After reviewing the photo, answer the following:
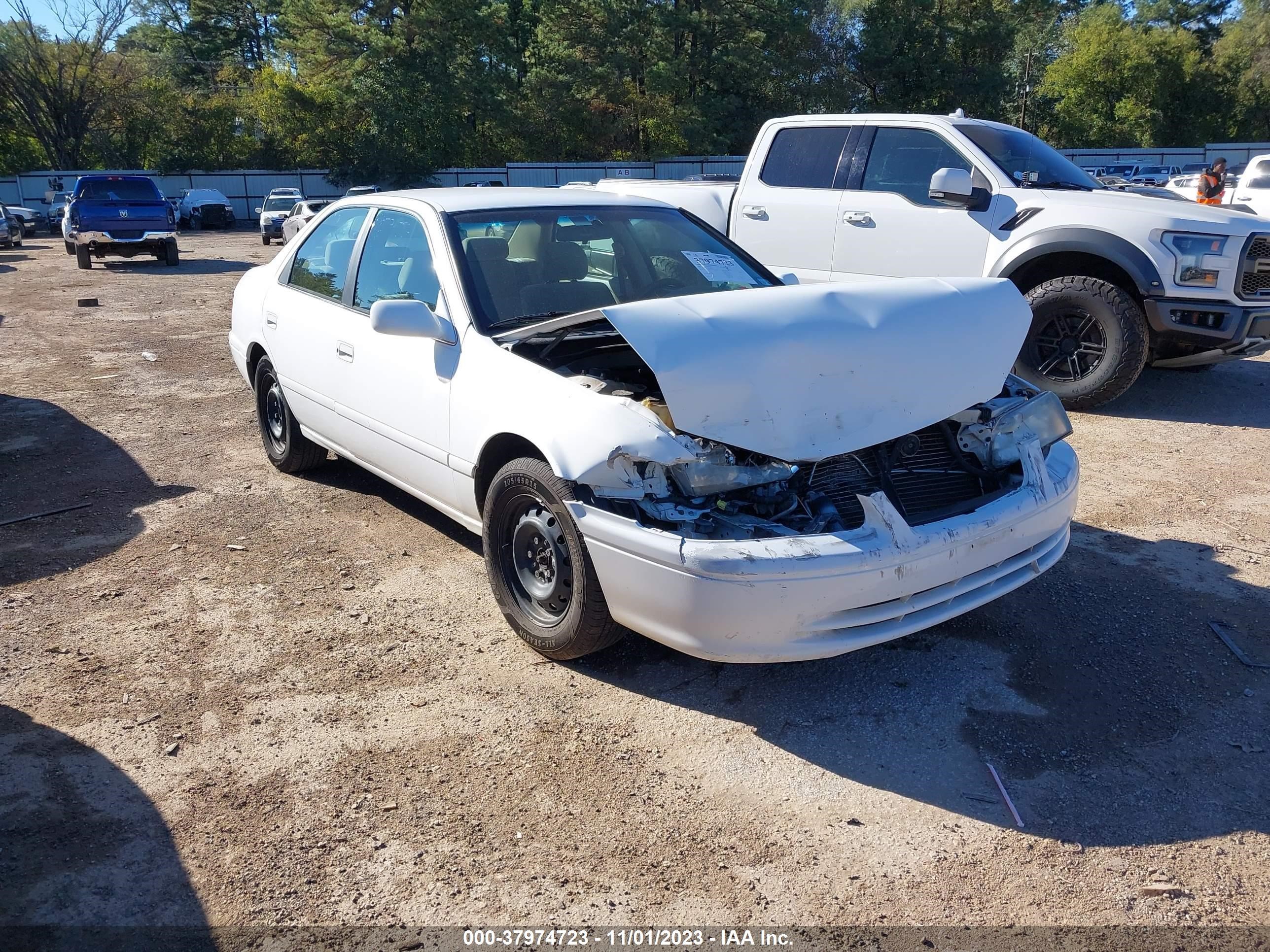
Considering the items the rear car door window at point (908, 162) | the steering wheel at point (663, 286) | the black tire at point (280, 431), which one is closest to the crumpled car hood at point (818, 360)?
the steering wheel at point (663, 286)

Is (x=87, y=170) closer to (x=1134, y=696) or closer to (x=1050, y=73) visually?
(x=1050, y=73)

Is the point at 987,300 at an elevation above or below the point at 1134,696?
above

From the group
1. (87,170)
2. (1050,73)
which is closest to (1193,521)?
(87,170)

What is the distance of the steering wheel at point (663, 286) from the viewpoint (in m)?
4.62

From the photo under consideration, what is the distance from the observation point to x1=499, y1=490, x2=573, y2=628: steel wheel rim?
359 cm

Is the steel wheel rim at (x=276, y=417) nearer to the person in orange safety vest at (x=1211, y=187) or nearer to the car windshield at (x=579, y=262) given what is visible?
the car windshield at (x=579, y=262)

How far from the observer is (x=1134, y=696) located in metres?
3.53

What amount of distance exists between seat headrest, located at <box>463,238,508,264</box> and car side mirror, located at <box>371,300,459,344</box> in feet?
1.41

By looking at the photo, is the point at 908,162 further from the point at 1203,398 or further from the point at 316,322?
the point at 316,322

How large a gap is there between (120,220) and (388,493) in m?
17.9

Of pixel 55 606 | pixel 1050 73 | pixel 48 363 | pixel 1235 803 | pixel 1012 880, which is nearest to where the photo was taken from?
pixel 1012 880

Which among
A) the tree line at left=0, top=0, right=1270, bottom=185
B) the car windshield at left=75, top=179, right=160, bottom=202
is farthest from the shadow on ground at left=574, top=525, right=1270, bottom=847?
the tree line at left=0, top=0, right=1270, bottom=185

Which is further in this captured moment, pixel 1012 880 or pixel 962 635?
pixel 962 635

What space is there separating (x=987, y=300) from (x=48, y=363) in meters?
9.34
